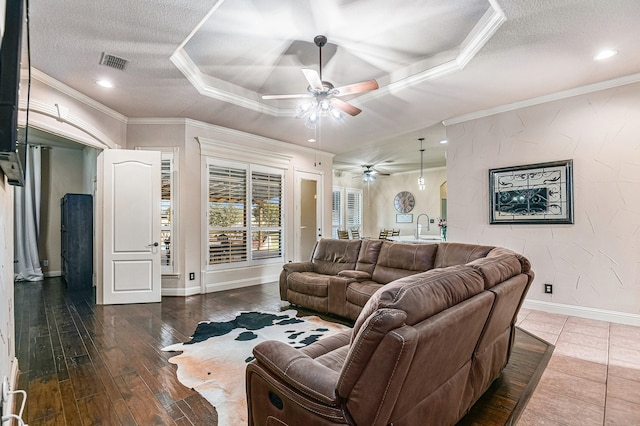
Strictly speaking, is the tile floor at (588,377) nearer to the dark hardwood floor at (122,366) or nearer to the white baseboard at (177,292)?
the dark hardwood floor at (122,366)

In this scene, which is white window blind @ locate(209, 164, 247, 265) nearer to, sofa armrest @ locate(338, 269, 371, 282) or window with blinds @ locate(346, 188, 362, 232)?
sofa armrest @ locate(338, 269, 371, 282)

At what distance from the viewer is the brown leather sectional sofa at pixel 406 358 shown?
1.10m

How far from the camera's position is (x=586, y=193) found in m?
3.93

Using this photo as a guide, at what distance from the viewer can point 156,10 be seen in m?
2.51

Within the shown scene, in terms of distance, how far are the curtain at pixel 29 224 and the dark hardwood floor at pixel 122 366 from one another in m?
2.23

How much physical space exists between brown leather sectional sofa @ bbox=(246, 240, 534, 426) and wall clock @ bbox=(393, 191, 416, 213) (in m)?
8.48

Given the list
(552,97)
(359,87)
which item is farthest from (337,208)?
(359,87)

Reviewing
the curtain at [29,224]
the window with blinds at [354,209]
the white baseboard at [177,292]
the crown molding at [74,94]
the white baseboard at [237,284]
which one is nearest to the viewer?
the crown molding at [74,94]

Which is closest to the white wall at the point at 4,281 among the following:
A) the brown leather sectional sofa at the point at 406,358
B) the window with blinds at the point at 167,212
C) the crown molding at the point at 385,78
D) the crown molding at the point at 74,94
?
the brown leather sectional sofa at the point at 406,358

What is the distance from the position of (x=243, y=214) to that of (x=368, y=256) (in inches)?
105

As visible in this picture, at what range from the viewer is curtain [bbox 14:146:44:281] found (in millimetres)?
6242

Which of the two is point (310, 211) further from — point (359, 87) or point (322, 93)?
point (359, 87)

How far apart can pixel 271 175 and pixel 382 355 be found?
18.0 ft

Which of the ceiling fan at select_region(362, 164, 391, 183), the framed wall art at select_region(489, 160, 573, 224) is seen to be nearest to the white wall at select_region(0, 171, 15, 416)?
the framed wall art at select_region(489, 160, 573, 224)
